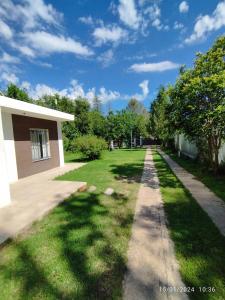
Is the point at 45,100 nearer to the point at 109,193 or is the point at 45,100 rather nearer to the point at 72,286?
the point at 109,193

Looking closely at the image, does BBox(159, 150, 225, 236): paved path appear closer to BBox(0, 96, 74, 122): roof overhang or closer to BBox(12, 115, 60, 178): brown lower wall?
BBox(0, 96, 74, 122): roof overhang

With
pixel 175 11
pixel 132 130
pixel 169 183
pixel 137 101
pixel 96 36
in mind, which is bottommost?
pixel 169 183

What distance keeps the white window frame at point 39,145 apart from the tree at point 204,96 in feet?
22.2

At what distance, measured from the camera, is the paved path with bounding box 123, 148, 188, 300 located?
1.90 metres

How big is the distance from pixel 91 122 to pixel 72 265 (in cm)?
2316

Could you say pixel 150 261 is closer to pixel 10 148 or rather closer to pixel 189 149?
pixel 10 148

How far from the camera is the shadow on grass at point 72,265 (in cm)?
192

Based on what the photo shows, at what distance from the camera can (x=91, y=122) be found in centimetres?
2472

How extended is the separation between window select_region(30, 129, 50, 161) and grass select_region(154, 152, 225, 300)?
7015 millimetres

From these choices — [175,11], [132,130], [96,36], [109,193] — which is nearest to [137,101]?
[132,130]

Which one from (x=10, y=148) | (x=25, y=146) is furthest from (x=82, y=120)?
(x=10, y=148)

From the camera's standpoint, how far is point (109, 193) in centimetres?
536

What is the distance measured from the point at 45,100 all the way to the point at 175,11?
27348 mm

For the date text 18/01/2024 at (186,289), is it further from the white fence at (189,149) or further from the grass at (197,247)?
the white fence at (189,149)
